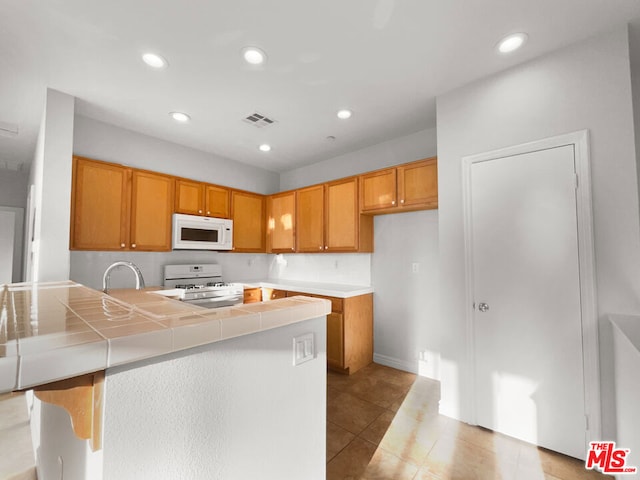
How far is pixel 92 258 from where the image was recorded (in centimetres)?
291

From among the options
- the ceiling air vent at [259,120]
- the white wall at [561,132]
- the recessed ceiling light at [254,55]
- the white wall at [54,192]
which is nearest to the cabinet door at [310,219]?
the ceiling air vent at [259,120]

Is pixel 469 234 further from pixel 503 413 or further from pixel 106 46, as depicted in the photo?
pixel 106 46

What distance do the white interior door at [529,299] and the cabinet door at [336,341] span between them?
4.31 feet

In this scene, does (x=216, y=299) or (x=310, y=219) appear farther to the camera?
(x=310, y=219)

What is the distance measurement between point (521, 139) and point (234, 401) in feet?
7.81

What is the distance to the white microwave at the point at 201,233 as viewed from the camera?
3.25m

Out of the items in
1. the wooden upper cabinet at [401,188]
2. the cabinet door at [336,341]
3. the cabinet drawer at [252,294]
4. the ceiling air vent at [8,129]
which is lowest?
the cabinet door at [336,341]

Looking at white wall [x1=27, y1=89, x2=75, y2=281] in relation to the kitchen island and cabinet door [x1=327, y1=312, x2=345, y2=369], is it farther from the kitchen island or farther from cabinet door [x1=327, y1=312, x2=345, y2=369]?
cabinet door [x1=327, y1=312, x2=345, y2=369]

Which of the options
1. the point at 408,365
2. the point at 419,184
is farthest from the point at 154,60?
the point at 408,365

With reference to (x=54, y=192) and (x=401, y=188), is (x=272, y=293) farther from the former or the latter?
(x=54, y=192)

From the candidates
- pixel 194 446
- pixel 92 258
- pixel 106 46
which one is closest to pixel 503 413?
pixel 194 446

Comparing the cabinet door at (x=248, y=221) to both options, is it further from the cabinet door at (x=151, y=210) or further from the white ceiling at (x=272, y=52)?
the white ceiling at (x=272, y=52)

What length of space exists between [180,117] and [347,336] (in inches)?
114

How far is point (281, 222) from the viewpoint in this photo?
4168 mm
